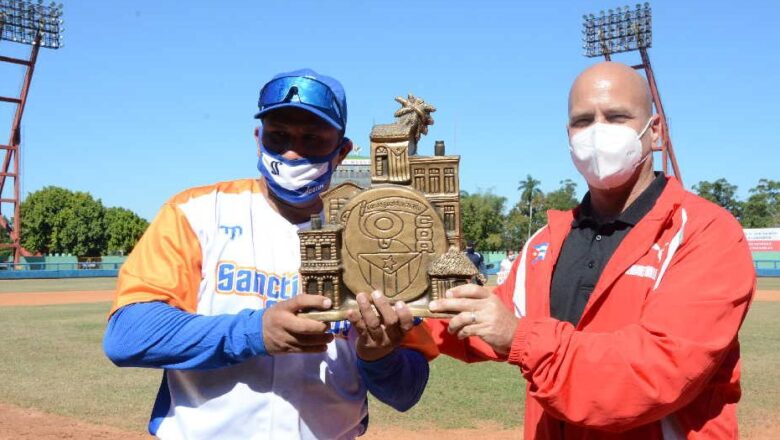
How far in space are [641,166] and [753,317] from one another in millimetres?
19211

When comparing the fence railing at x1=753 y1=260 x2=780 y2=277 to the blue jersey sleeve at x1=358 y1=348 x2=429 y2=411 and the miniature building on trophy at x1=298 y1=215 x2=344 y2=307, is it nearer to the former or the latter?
the blue jersey sleeve at x1=358 y1=348 x2=429 y2=411

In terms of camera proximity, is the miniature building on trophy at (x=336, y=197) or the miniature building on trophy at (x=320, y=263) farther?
the miniature building on trophy at (x=336, y=197)

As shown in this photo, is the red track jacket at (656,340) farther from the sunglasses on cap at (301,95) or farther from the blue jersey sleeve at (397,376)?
the sunglasses on cap at (301,95)

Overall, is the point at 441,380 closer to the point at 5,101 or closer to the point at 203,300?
the point at 203,300

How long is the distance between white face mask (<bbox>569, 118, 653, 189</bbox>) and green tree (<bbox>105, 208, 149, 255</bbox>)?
71.5 metres

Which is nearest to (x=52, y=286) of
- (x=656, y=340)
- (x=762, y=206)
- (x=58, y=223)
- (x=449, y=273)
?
(x=58, y=223)

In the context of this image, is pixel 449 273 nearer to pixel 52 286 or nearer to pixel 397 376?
pixel 397 376

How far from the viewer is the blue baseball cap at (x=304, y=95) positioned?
10.2ft

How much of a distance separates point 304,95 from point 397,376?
1.40 metres

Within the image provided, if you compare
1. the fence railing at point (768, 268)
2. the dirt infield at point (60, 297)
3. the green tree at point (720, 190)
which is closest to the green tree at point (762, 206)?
the green tree at point (720, 190)

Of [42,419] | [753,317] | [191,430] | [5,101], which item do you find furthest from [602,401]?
[5,101]

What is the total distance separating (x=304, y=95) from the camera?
311 centimetres

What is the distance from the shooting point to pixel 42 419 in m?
8.65

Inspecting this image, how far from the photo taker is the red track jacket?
255 cm
